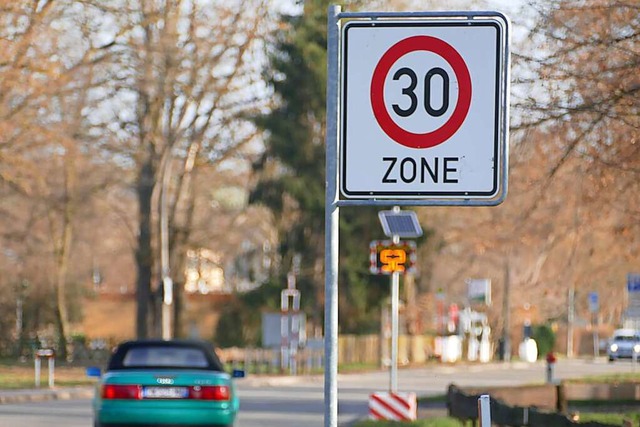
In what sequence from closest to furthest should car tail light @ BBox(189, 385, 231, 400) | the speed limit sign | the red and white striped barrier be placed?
the speed limit sign → car tail light @ BBox(189, 385, 231, 400) → the red and white striped barrier

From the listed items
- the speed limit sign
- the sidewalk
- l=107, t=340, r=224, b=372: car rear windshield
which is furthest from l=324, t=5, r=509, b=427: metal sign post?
the sidewalk

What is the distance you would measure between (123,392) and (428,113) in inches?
516

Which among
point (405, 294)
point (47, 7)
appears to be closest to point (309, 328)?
point (405, 294)

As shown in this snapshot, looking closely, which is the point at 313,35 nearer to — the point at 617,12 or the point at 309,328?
the point at 309,328

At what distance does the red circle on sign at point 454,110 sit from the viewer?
5145mm

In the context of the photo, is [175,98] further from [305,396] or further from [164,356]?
[164,356]

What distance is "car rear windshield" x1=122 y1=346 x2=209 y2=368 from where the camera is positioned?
59.9 feet

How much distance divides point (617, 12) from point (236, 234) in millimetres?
47541

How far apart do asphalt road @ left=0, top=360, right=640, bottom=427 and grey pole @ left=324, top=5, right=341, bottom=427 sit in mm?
19143

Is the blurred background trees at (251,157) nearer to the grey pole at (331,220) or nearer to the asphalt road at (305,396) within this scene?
the asphalt road at (305,396)

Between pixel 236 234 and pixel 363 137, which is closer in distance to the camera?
pixel 363 137

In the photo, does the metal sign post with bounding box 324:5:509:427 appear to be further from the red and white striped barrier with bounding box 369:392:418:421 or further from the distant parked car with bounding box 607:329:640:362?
the distant parked car with bounding box 607:329:640:362

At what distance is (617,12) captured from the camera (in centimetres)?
1972

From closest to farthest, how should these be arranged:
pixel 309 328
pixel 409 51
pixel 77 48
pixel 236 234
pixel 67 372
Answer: pixel 409 51 → pixel 77 48 → pixel 67 372 → pixel 309 328 → pixel 236 234
